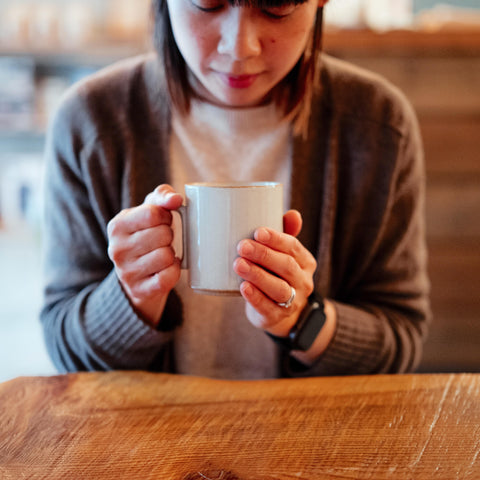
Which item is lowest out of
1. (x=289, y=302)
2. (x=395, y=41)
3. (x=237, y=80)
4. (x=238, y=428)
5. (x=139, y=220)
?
(x=238, y=428)

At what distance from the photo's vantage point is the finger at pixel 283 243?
0.66m

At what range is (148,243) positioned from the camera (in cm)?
70

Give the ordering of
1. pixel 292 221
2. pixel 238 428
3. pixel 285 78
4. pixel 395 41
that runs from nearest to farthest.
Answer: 1. pixel 238 428
2. pixel 292 221
3. pixel 285 78
4. pixel 395 41

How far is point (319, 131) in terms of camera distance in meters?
1.03

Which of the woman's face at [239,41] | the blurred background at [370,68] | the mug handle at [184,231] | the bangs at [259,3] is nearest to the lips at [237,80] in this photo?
the woman's face at [239,41]

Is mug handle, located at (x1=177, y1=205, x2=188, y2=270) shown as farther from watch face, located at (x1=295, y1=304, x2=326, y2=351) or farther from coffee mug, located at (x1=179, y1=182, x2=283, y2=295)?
watch face, located at (x1=295, y1=304, x2=326, y2=351)

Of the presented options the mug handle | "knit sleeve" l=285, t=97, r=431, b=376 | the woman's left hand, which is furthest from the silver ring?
"knit sleeve" l=285, t=97, r=431, b=376

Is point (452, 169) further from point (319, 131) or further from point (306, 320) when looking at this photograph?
point (306, 320)

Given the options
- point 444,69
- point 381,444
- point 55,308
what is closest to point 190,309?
point 55,308

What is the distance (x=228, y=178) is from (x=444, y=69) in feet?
4.69

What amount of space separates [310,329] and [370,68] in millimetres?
1541

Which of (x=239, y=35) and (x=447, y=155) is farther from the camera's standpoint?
(x=447, y=155)

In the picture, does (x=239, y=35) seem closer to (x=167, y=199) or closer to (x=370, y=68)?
(x=167, y=199)

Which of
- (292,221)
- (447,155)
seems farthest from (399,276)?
(447,155)
